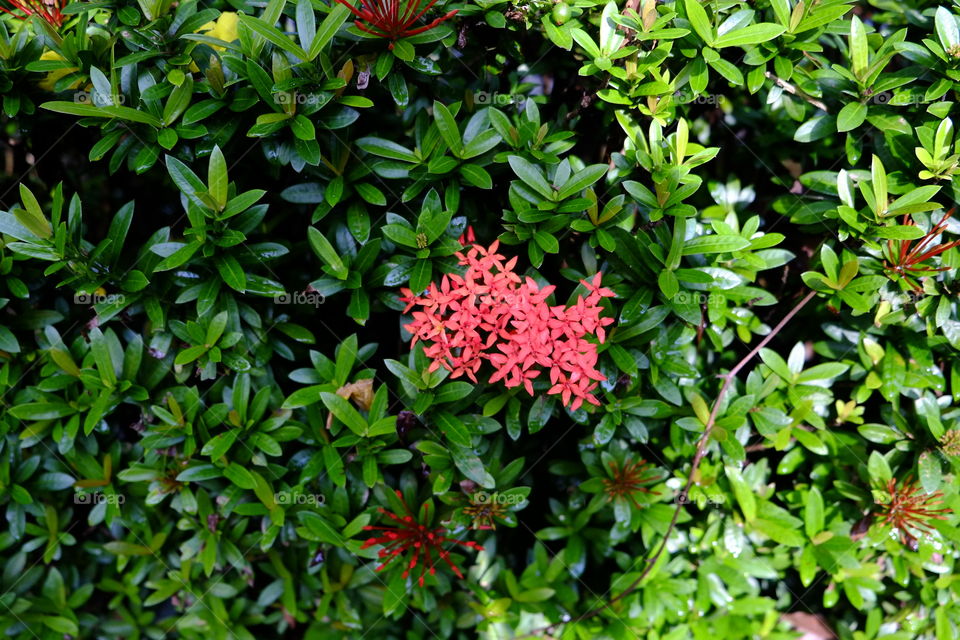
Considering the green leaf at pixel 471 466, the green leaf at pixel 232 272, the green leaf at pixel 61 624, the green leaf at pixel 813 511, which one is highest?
the green leaf at pixel 232 272

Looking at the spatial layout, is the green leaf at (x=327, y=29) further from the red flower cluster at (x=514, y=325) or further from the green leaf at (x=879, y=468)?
the green leaf at (x=879, y=468)

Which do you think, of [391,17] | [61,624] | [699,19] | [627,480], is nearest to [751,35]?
[699,19]

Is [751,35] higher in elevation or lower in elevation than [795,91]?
higher

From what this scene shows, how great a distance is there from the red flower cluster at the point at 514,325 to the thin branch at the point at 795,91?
852mm

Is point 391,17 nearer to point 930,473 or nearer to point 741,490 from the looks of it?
point 741,490

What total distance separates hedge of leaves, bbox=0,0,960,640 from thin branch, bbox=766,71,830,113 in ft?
A: 0.05

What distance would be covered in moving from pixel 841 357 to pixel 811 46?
0.97m

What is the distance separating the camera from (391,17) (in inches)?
62.9

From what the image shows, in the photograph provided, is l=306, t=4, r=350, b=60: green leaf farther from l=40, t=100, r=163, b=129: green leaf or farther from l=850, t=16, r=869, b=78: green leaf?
l=850, t=16, r=869, b=78: green leaf

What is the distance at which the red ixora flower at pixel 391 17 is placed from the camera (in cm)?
158

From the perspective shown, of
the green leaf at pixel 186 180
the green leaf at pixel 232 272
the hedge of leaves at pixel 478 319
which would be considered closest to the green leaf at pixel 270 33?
the hedge of leaves at pixel 478 319

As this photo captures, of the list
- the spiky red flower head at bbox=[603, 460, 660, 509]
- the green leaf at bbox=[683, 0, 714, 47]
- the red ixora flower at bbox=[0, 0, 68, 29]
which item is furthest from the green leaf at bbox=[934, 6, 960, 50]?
the red ixora flower at bbox=[0, 0, 68, 29]

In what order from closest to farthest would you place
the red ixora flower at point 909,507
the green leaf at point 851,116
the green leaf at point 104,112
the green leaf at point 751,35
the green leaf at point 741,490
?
the green leaf at point 104,112, the green leaf at point 751,35, the green leaf at point 851,116, the red ixora flower at point 909,507, the green leaf at point 741,490

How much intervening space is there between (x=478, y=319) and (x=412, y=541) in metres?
0.81
